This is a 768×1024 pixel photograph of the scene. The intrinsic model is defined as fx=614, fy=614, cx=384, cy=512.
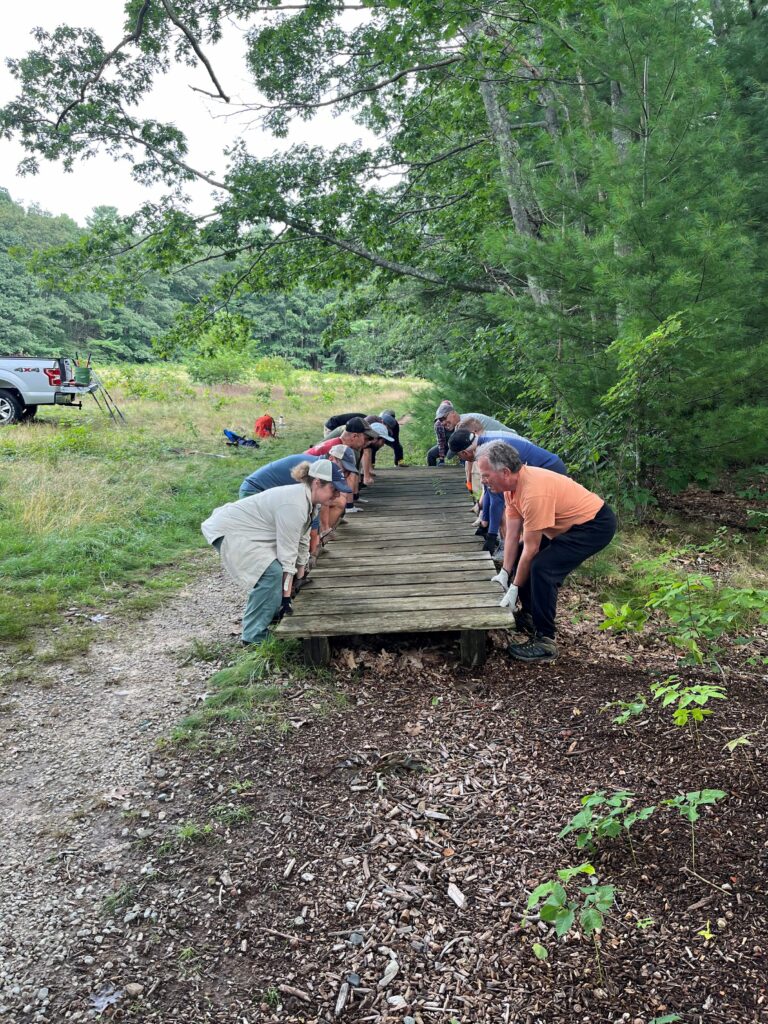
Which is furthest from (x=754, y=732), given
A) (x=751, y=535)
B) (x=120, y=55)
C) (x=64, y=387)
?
(x=64, y=387)

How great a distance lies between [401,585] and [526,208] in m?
6.18

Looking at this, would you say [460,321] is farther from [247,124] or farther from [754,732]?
[754,732]

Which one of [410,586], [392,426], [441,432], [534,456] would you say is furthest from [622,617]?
[392,426]

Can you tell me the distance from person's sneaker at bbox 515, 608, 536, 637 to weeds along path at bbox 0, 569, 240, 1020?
2.28 m

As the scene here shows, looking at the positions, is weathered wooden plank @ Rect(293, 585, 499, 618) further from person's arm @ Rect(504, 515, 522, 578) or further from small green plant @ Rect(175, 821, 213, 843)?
small green plant @ Rect(175, 821, 213, 843)

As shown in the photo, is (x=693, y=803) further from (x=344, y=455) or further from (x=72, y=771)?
(x=344, y=455)

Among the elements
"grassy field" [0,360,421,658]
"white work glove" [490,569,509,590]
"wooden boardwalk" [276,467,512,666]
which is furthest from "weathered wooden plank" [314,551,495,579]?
"grassy field" [0,360,421,658]

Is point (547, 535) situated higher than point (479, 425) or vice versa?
point (479, 425)

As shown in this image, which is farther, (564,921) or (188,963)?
(188,963)

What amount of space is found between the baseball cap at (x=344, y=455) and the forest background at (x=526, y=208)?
87.8 inches

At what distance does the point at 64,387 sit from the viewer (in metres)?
12.6

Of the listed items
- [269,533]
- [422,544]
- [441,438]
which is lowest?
[422,544]

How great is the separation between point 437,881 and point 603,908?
0.72 m

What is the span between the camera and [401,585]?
15.0 feet
